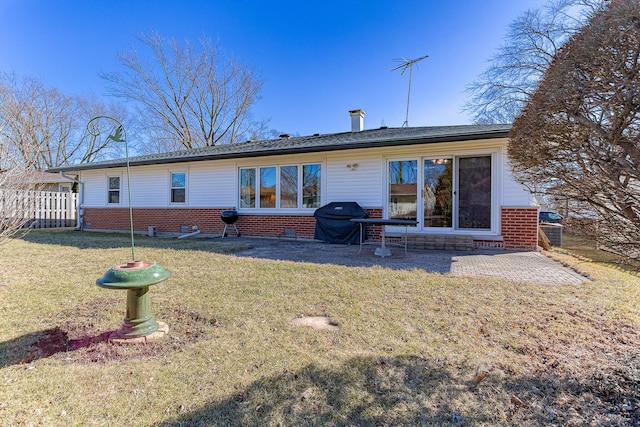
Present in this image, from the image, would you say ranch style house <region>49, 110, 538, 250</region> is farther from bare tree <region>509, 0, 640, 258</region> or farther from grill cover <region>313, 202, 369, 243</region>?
bare tree <region>509, 0, 640, 258</region>

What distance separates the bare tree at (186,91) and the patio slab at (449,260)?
2013 centimetres

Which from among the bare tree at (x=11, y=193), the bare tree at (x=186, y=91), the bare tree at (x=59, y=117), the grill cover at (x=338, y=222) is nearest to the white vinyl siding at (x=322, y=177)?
the grill cover at (x=338, y=222)

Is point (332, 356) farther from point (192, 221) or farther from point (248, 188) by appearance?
point (192, 221)

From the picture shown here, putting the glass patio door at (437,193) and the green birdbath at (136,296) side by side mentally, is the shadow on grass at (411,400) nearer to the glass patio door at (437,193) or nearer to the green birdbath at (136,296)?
the green birdbath at (136,296)

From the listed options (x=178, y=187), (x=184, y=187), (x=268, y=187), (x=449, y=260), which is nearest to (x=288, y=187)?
(x=268, y=187)

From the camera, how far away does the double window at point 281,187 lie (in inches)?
389

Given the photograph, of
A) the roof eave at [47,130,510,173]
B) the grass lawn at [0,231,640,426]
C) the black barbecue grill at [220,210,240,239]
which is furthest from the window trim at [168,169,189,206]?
the grass lawn at [0,231,640,426]

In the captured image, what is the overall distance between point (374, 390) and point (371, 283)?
2382 millimetres

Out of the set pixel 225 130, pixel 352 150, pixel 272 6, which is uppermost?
pixel 272 6

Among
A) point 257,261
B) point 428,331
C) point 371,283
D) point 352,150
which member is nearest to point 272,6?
point 352,150

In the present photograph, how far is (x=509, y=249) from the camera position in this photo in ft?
24.6

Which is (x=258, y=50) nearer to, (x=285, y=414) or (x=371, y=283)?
(x=371, y=283)

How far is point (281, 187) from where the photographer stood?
33.8 ft

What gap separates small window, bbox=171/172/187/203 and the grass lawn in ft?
25.3
